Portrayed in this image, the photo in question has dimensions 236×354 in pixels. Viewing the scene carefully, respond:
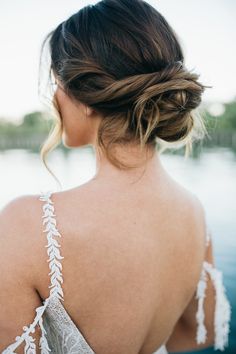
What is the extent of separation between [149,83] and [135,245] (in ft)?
1.33

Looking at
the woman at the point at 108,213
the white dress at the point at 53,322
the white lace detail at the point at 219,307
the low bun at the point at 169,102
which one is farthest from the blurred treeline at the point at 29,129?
the white dress at the point at 53,322

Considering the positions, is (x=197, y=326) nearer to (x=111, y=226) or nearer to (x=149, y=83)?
(x=111, y=226)

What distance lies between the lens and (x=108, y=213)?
884mm

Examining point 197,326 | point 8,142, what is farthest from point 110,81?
point 8,142

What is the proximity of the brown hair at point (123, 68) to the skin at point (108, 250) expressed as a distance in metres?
0.05

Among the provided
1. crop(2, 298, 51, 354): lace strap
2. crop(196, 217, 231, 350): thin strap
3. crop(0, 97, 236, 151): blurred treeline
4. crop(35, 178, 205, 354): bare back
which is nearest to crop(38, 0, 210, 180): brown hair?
crop(35, 178, 205, 354): bare back

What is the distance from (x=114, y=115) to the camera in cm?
94

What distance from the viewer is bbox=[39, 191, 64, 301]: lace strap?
0.82 m

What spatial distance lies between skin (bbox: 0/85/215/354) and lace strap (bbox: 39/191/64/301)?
0.04 ft

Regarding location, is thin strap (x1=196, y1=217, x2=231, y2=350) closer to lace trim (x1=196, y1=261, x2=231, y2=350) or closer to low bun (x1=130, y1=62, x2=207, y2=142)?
lace trim (x1=196, y1=261, x2=231, y2=350)

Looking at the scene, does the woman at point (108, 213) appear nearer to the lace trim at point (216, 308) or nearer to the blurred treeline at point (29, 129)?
the lace trim at point (216, 308)

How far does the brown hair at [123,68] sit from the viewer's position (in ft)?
2.93

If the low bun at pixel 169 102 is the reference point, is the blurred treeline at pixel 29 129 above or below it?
below

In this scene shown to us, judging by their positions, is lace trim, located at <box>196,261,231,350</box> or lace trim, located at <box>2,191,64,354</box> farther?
lace trim, located at <box>196,261,231,350</box>
